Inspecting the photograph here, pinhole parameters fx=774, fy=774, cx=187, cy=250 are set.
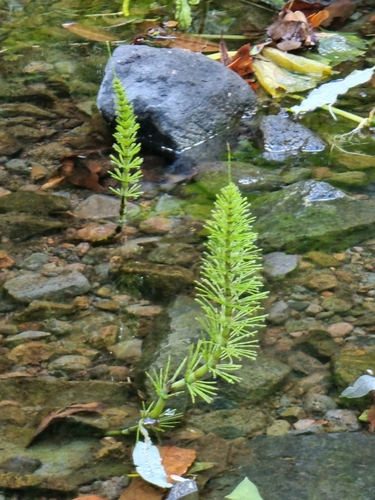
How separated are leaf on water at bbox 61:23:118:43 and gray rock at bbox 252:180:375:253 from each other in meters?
2.70

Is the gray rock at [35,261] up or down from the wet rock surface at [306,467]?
down

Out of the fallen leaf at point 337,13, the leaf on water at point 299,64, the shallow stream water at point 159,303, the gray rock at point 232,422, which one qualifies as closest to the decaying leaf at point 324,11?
the fallen leaf at point 337,13

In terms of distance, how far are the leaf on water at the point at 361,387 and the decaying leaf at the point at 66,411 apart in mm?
828

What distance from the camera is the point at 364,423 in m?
2.50

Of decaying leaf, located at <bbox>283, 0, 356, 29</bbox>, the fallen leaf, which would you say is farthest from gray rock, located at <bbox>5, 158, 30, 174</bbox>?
the fallen leaf

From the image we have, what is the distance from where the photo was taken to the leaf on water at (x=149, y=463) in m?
2.18

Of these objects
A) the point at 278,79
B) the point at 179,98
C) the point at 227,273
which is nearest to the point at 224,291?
the point at 227,273

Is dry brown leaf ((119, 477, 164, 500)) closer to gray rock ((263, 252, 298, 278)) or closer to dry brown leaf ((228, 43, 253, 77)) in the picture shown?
gray rock ((263, 252, 298, 278))

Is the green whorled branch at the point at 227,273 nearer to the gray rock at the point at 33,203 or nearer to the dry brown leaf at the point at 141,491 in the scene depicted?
the dry brown leaf at the point at 141,491

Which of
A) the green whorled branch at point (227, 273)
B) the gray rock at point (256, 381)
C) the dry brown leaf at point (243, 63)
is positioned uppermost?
the green whorled branch at point (227, 273)

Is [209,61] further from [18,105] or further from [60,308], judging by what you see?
[60,308]

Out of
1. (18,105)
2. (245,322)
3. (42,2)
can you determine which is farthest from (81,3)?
(245,322)

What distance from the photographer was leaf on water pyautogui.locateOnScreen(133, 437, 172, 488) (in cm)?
218

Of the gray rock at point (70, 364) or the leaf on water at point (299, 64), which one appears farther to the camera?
the leaf on water at point (299, 64)
